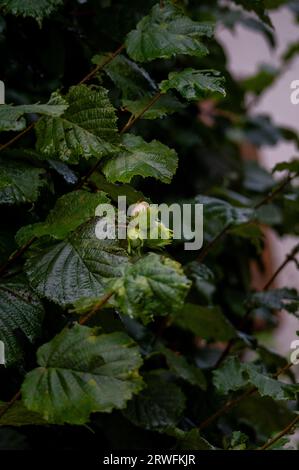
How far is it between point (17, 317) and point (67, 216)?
0.13m

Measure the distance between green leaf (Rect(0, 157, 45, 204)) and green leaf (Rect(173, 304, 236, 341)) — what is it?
46 centimetres

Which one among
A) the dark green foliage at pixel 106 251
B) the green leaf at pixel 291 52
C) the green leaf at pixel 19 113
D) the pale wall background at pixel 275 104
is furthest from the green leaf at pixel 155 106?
the pale wall background at pixel 275 104

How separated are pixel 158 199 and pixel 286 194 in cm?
40

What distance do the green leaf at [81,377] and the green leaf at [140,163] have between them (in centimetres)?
19

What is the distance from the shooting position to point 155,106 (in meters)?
0.85

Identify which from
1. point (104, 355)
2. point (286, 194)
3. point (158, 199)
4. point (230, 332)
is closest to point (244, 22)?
point (158, 199)

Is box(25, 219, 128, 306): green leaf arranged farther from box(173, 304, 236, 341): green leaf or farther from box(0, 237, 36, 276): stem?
box(173, 304, 236, 341): green leaf

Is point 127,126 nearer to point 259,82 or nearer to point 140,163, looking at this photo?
point 140,163

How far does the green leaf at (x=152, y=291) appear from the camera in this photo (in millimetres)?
574

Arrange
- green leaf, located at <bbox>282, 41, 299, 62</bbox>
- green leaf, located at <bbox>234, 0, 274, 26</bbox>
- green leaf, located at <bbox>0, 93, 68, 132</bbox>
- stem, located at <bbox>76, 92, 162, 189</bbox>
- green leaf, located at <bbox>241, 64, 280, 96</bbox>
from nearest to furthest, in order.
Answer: green leaf, located at <bbox>0, 93, 68, 132</bbox> < stem, located at <bbox>76, 92, 162, 189</bbox> < green leaf, located at <bbox>234, 0, 274, 26</bbox> < green leaf, located at <bbox>241, 64, 280, 96</bbox> < green leaf, located at <bbox>282, 41, 299, 62</bbox>

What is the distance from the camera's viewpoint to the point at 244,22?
1.67 meters

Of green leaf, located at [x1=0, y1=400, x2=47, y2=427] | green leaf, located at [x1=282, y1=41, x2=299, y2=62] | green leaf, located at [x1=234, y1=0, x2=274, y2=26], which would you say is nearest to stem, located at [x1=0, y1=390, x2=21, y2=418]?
green leaf, located at [x1=0, y1=400, x2=47, y2=427]

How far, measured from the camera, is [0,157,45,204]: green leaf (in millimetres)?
752
